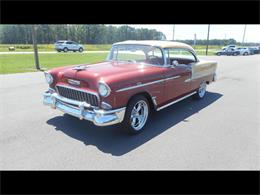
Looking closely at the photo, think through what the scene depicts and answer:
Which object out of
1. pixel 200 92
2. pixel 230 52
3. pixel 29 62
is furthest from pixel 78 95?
pixel 230 52

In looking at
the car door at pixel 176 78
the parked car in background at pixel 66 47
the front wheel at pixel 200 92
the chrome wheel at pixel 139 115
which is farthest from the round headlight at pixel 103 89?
the parked car in background at pixel 66 47

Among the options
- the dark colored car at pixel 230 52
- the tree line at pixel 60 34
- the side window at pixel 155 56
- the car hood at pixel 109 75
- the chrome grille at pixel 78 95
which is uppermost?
the tree line at pixel 60 34

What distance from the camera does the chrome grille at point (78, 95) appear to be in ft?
12.5

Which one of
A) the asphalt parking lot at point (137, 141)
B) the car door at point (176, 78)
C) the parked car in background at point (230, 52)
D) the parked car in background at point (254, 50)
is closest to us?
the asphalt parking lot at point (137, 141)

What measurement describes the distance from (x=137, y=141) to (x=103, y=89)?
1125 mm

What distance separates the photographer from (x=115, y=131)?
14.1ft

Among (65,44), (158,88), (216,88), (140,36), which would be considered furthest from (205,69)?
(140,36)

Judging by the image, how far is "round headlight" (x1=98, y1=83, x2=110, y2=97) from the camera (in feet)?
11.6

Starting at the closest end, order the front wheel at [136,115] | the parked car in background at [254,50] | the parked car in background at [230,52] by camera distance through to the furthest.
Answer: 1. the front wheel at [136,115]
2. the parked car in background at [230,52]
3. the parked car in background at [254,50]

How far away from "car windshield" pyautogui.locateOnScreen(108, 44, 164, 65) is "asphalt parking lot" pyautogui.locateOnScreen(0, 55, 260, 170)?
132 cm

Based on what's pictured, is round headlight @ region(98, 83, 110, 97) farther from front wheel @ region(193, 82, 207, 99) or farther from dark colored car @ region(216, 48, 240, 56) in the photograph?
dark colored car @ region(216, 48, 240, 56)

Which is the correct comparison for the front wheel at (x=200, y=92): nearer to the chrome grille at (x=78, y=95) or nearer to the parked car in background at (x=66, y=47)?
the chrome grille at (x=78, y=95)

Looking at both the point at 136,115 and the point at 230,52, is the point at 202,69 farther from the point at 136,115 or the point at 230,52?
the point at 230,52
